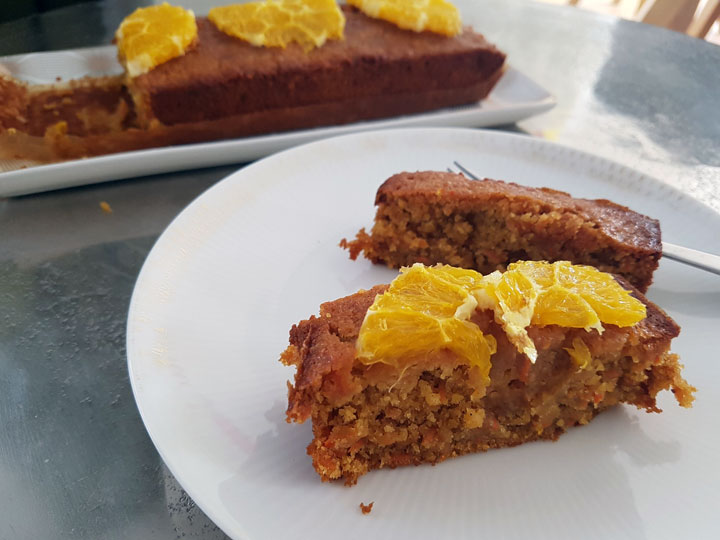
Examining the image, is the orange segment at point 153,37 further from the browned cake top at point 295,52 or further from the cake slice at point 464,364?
the cake slice at point 464,364

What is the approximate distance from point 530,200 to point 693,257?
572 millimetres

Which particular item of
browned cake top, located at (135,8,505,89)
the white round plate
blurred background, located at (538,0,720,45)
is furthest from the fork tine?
blurred background, located at (538,0,720,45)

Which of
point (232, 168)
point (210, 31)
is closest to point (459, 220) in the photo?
point (232, 168)

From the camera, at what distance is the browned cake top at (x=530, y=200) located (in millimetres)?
1858

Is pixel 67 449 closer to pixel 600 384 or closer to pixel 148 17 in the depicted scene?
pixel 600 384

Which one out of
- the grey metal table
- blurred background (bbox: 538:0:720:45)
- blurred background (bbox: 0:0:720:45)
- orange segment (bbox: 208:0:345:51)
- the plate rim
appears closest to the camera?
the grey metal table

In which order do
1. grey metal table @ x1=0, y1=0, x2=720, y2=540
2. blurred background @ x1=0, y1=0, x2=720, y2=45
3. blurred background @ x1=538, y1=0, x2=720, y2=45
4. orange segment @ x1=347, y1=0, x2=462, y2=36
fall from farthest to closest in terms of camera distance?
blurred background @ x1=538, y1=0, x2=720, y2=45 → blurred background @ x1=0, y1=0, x2=720, y2=45 → orange segment @ x1=347, y1=0, x2=462, y2=36 → grey metal table @ x1=0, y1=0, x2=720, y2=540

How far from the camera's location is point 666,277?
1968 mm

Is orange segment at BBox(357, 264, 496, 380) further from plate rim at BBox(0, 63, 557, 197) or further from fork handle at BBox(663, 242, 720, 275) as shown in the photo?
plate rim at BBox(0, 63, 557, 197)

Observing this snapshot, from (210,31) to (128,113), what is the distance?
1.89 ft

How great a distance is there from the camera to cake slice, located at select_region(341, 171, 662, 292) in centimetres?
185

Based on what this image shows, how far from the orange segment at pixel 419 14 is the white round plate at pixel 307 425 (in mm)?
1288

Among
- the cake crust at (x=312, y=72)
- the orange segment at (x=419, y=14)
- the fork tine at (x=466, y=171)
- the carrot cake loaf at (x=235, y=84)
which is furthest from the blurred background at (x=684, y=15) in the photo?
the fork tine at (x=466, y=171)

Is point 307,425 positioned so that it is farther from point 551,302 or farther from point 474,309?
point 551,302
